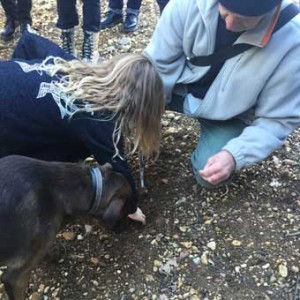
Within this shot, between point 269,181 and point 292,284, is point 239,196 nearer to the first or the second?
point 269,181

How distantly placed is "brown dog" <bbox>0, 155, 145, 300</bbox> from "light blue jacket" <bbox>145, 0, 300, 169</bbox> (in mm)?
741

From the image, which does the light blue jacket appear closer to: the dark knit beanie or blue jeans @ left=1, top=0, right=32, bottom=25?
the dark knit beanie

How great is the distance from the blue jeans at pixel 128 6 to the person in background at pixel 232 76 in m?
1.68

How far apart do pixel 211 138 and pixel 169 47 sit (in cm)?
63

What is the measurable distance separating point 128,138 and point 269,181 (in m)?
1.05

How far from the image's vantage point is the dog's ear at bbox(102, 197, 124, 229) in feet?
8.96

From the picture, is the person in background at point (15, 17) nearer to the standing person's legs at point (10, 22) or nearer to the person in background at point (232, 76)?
the standing person's legs at point (10, 22)

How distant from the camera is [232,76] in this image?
300 cm

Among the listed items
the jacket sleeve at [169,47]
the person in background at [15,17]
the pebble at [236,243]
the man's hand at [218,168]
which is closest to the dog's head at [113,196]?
the man's hand at [218,168]

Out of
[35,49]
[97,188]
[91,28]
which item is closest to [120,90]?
[97,188]

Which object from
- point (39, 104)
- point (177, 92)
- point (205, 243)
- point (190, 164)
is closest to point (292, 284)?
point (205, 243)

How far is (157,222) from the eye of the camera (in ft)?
10.4

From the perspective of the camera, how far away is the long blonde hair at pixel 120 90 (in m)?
2.67

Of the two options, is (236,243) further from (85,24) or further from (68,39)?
(68,39)
